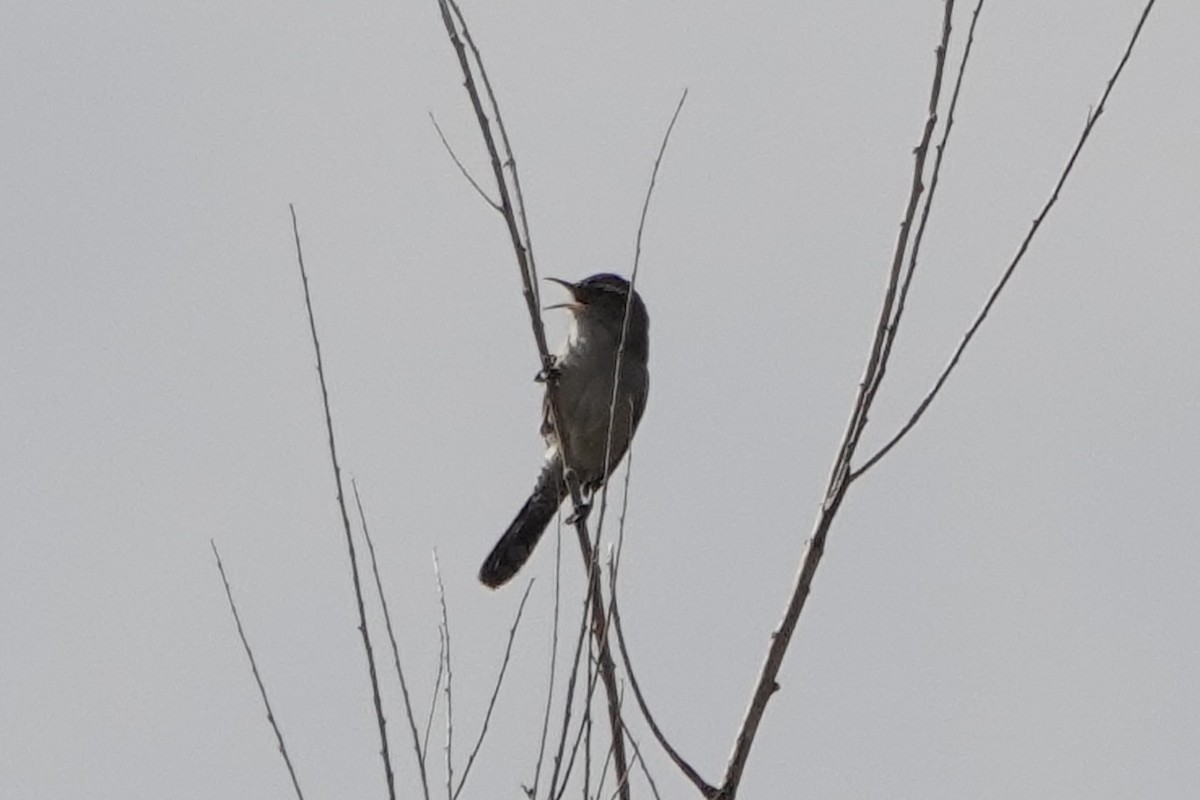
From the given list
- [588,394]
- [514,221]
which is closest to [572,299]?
[588,394]

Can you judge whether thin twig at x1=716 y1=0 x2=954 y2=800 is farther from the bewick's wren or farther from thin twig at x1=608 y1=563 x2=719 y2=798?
the bewick's wren

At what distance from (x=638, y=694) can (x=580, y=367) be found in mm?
5244

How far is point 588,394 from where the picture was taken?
31.2 feet

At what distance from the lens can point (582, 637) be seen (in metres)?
4.43

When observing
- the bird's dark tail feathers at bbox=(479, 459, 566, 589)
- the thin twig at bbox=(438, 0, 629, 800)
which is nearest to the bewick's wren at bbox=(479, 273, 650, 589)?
the bird's dark tail feathers at bbox=(479, 459, 566, 589)

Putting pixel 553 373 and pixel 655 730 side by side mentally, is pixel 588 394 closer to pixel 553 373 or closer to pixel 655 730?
pixel 553 373

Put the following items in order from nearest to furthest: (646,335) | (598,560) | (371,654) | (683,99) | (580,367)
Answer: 1. (371,654)
2. (598,560)
3. (683,99)
4. (580,367)
5. (646,335)

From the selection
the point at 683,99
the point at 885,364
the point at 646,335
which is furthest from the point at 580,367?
the point at 885,364

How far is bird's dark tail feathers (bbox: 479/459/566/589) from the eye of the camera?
34.0 ft

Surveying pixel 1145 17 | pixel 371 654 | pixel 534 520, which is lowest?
pixel 371 654

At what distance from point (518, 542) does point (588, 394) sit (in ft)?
4.02

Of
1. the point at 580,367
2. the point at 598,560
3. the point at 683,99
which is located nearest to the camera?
the point at 598,560

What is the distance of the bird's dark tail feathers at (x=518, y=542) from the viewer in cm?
1038

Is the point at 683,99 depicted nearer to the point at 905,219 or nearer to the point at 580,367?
the point at 905,219
